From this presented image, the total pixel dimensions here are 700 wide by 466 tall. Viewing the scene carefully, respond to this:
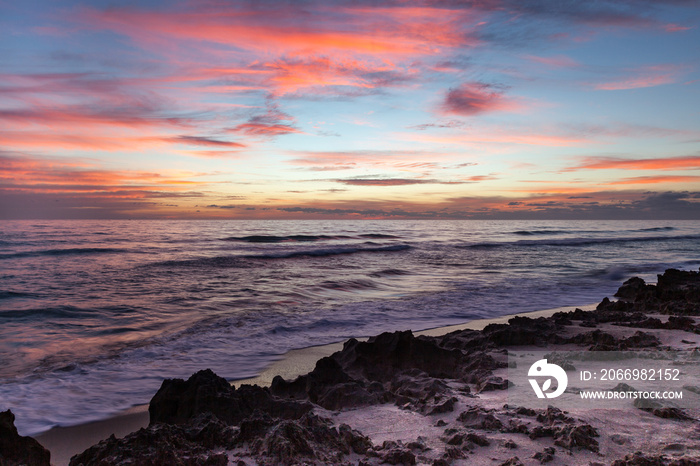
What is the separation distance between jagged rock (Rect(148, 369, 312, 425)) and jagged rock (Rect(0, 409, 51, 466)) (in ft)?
3.47

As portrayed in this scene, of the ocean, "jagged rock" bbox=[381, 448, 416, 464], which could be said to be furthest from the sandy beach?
the ocean

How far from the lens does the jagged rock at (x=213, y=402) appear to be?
11.2 ft

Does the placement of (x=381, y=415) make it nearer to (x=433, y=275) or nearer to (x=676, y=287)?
(x=676, y=287)

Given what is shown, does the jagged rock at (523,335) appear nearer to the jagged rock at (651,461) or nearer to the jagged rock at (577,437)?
the jagged rock at (577,437)

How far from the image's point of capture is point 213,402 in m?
3.44

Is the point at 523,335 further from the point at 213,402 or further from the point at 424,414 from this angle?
the point at 213,402

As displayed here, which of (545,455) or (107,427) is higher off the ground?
(545,455)

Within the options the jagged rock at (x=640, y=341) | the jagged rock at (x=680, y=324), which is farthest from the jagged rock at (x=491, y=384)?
the jagged rock at (x=680, y=324)

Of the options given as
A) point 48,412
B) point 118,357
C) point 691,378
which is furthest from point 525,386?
point 118,357

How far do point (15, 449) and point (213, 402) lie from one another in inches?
52.2

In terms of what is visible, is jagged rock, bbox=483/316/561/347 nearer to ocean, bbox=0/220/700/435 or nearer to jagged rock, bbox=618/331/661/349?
jagged rock, bbox=618/331/661/349

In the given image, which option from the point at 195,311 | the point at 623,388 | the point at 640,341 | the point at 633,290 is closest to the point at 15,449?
the point at 623,388

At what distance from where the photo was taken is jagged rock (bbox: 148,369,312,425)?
3.41m

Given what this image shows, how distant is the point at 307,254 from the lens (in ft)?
88.3
